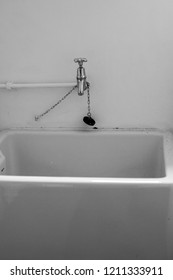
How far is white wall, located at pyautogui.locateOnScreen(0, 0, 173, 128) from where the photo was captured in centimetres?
125

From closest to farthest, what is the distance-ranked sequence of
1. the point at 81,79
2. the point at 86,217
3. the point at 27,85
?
the point at 86,217 < the point at 81,79 < the point at 27,85

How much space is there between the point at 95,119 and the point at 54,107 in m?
0.23

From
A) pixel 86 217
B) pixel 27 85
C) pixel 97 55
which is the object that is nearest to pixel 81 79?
pixel 97 55

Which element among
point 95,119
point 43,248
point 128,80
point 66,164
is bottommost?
point 43,248

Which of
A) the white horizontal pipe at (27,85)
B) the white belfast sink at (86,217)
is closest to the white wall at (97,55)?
the white horizontal pipe at (27,85)

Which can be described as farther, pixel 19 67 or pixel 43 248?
pixel 19 67

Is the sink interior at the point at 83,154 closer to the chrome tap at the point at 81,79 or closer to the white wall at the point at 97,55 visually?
the white wall at the point at 97,55

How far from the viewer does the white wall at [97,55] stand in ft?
4.10

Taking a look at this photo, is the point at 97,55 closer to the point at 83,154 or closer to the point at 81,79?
the point at 81,79

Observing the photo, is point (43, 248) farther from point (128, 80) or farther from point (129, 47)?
point (129, 47)

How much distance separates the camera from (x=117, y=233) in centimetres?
95

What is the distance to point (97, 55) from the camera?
1.31 m

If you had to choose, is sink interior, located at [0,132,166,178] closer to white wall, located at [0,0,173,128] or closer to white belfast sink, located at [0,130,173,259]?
white wall, located at [0,0,173,128]
